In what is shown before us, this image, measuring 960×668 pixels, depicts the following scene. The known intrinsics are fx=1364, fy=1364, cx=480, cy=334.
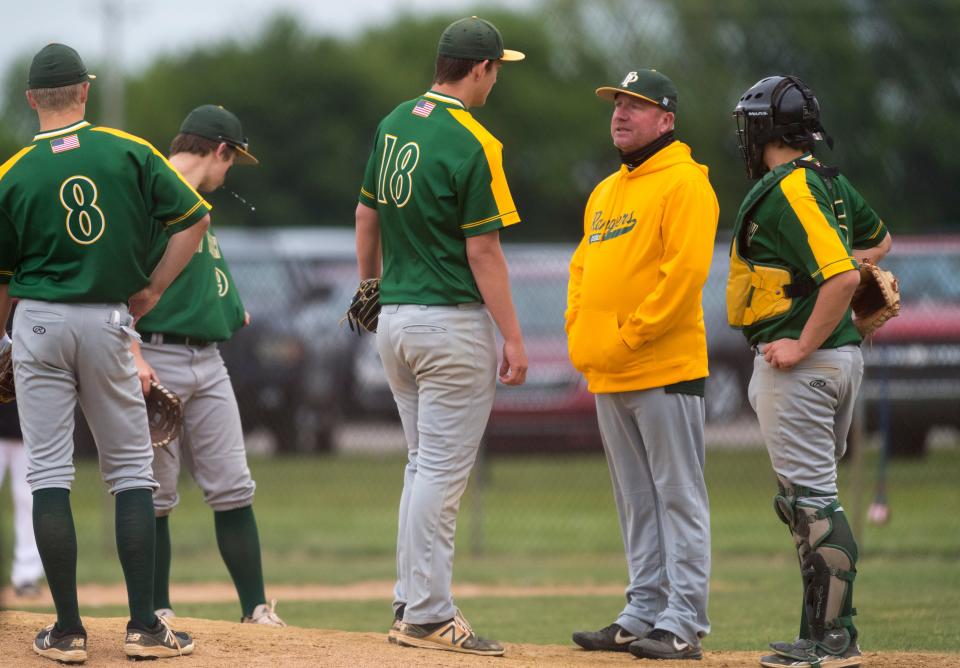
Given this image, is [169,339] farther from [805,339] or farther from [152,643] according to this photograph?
[805,339]

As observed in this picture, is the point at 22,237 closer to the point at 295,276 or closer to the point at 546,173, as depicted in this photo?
the point at 295,276

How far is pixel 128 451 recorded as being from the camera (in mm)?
5137

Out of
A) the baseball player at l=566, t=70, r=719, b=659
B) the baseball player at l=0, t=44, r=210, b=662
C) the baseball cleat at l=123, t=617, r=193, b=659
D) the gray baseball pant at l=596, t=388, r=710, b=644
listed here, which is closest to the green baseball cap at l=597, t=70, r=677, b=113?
the baseball player at l=566, t=70, r=719, b=659

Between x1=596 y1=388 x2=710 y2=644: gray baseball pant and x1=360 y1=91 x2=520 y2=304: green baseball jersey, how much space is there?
0.83m

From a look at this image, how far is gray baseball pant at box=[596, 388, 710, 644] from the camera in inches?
214

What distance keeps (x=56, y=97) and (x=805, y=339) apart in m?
2.92

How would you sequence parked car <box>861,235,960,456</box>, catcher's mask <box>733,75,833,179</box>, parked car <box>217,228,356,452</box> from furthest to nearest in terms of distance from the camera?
parked car <box>217,228,356,452</box>, parked car <box>861,235,960,456</box>, catcher's mask <box>733,75,833,179</box>

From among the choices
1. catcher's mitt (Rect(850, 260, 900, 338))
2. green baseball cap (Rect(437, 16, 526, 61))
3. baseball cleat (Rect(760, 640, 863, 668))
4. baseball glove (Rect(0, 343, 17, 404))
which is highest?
green baseball cap (Rect(437, 16, 526, 61))

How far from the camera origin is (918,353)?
11016 millimetres

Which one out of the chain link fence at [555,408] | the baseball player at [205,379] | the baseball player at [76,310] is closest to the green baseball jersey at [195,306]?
the baseball player at [205,379]

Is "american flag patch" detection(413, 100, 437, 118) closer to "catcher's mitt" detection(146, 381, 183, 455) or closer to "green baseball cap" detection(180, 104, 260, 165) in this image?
"green baseball cap" detection(180, 104, 260, 165)

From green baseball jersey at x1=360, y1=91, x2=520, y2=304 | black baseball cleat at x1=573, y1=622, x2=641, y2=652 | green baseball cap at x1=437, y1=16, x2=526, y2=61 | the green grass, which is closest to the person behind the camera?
green baseball jersey at x1=360, y1=91, x2=520, y2=304

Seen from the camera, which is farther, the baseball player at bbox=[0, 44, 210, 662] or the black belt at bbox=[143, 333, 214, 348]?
the black belt at bbox=[143, 333, 214, 348]

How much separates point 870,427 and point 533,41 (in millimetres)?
28462
